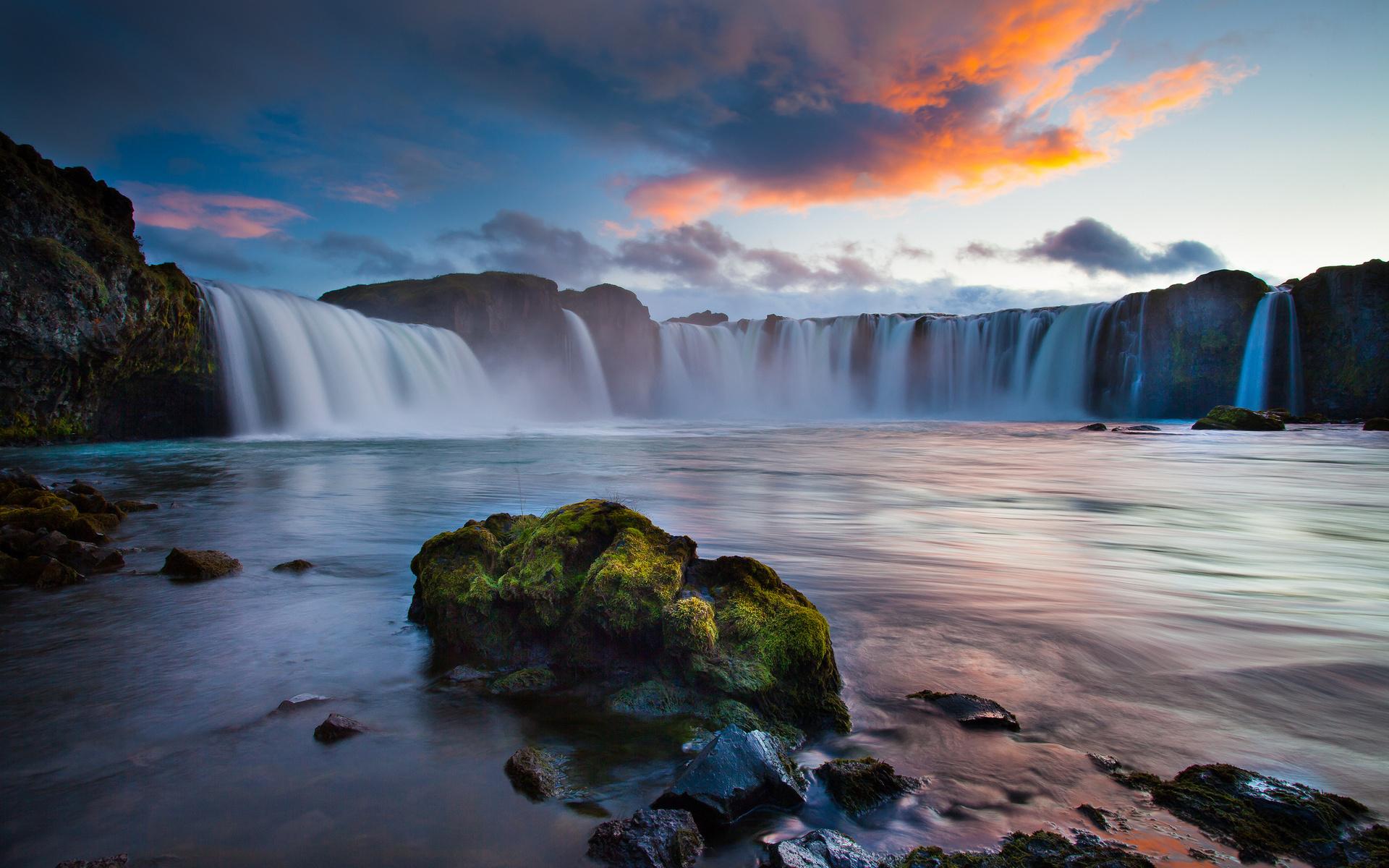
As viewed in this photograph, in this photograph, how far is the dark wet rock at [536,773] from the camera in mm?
2527

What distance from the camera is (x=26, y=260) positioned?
1573cm

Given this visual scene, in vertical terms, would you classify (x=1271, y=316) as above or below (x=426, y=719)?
above

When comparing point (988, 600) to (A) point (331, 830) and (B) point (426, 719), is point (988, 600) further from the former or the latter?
(A) point (331, 830)

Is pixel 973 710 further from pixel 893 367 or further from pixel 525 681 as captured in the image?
pixel 893 367

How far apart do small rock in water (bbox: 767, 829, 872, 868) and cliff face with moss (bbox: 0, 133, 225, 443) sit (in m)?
21.5

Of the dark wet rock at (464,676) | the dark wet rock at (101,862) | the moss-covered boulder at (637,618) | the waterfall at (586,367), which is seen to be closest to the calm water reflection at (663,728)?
the dark wet rock at (101,862)

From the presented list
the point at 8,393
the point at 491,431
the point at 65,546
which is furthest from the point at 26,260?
the point at 491,431

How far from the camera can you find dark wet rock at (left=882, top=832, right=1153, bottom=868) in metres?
2.00

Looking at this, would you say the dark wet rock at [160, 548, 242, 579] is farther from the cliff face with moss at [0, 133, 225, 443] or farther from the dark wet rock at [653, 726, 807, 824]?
the cliff face with moss at [0, 133, 225, 443]

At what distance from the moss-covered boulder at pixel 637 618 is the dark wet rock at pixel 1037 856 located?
97 centimetres

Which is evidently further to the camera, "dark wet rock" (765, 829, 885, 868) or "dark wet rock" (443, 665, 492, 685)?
"dark wet rock" (443, 665, 492, 685)

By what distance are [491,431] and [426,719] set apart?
3236 centimetres

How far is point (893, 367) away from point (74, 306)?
170 ft

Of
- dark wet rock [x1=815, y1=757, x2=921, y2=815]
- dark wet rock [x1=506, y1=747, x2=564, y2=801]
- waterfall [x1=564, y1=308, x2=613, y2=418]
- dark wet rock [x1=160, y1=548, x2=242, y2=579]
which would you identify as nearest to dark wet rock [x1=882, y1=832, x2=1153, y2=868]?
dark wet rock [x1=815, y1=757, x2=921, y2=815]
